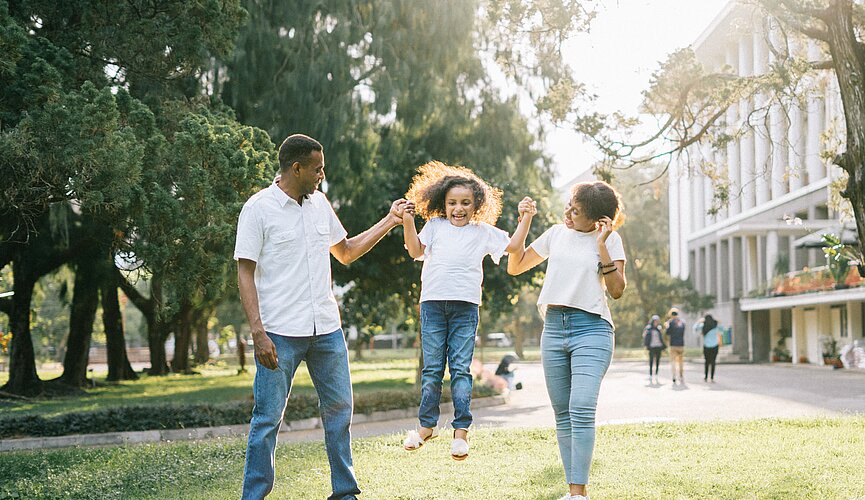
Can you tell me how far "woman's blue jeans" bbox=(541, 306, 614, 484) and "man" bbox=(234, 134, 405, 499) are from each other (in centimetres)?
130

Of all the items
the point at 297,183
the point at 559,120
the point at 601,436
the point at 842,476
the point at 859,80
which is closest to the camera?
the point at 297,183

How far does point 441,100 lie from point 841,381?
1425cm

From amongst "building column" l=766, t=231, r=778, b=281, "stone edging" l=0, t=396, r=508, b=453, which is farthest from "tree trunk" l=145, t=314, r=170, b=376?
"building column" l=766, t=231, r=778, b=281

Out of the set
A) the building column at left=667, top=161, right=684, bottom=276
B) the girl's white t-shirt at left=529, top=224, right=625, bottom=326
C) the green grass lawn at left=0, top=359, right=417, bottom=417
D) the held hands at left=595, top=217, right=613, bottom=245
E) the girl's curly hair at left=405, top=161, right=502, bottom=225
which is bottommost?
the green grass lawn at left=0, top=359, right=417, bottom=417

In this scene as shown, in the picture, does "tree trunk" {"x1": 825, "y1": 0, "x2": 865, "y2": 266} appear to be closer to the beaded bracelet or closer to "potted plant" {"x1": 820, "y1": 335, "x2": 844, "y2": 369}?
the beaded bracelet

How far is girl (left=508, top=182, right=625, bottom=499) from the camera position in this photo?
5691mm

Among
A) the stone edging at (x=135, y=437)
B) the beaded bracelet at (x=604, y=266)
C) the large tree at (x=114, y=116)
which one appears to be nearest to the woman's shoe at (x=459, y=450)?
the beaded bracelet at (x=604, y=266)

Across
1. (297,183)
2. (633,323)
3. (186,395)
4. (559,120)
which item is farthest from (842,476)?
(633,323)

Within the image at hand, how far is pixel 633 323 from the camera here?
63.4 meters

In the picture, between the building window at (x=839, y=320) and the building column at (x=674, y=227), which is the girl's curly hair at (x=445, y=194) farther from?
the building column at (x=674, y=227)

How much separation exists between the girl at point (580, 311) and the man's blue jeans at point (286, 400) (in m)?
1.30

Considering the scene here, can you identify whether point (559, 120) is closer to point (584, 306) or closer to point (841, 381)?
point (584, 306)

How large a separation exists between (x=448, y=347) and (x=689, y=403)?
13.0 m

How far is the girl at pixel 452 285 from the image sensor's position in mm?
6156
